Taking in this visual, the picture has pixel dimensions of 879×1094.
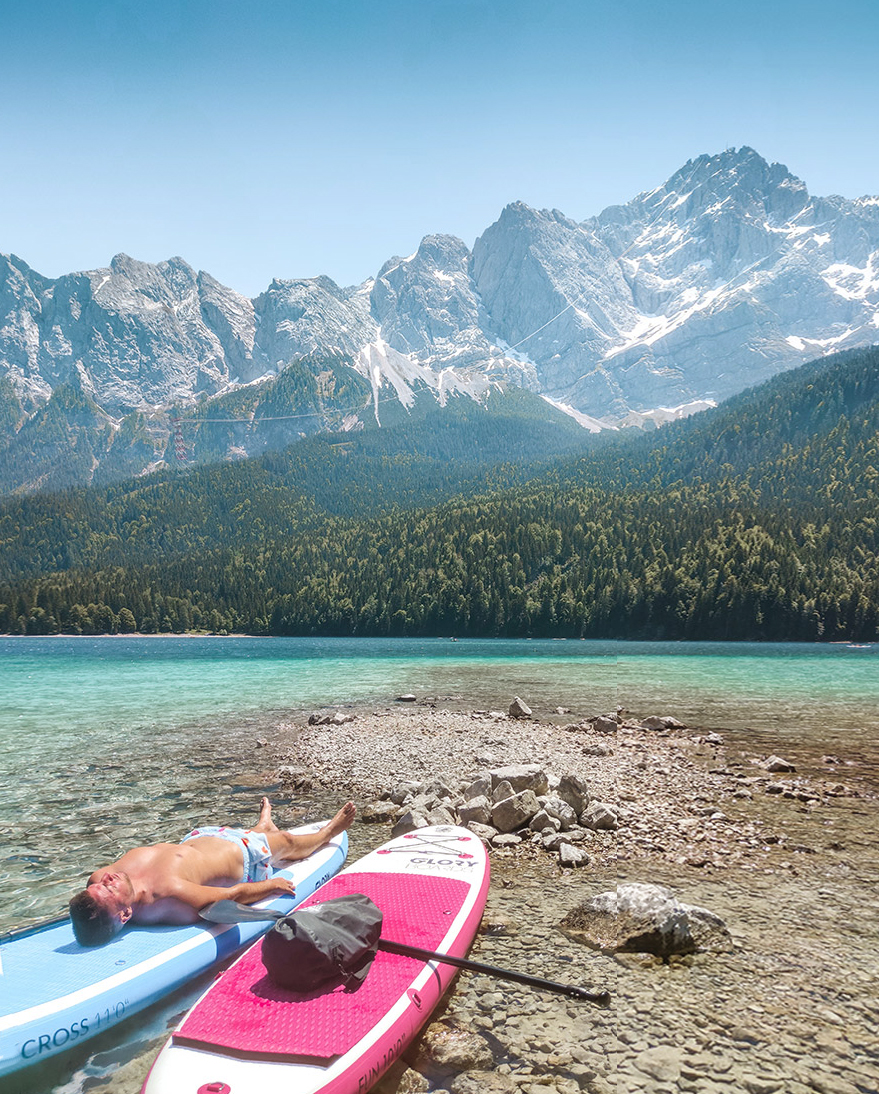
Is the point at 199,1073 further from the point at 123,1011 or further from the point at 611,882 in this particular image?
the point at 611,882

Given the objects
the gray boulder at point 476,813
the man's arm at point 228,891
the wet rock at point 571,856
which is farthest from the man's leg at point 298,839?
the wet rock at point 571,856

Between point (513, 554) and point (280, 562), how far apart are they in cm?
6761

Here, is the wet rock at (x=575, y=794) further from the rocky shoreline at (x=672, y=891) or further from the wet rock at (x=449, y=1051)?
the wet rock at (x=449, y=1051)

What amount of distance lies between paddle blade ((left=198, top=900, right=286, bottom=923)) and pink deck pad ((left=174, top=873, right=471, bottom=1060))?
1.20m

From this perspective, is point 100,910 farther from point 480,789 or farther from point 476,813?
point 480,789

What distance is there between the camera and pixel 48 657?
8462 cm

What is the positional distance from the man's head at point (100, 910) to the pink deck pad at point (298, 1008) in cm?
211

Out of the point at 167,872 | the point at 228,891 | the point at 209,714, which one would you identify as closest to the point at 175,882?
the point at 167,872

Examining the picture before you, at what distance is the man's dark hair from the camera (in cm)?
909

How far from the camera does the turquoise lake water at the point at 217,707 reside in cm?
1631

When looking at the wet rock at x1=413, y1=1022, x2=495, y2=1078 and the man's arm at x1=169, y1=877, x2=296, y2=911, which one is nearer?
the wet rock at x1=413, y1=1022, x2=495, y2=1078

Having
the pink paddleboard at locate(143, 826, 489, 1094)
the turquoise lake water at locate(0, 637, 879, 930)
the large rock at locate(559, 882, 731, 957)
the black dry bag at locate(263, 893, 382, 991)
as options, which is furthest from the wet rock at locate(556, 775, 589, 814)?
the black dry bag at locate(263, 893, 382, 991)

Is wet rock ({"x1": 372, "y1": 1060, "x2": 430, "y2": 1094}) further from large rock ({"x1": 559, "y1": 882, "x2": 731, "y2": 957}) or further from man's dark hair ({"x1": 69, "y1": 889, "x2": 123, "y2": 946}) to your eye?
man's dark hair ({"x1": 69, "y1": 889, "x2": 123, "y2": 946})

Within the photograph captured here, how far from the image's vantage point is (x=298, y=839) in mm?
12961
